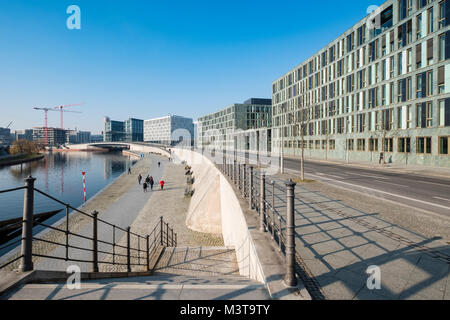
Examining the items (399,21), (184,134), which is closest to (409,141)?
(399,21)

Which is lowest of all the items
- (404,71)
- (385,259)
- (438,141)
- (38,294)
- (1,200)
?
(1,200)

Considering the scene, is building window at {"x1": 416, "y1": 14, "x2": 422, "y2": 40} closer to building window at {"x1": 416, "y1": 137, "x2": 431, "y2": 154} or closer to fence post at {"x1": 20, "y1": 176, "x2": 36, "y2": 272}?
building window at {"x1": 416, "y1": 137, "x2": 431, "y2": 154}

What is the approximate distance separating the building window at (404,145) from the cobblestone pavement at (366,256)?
26.0m

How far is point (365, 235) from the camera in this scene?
5805 millimetres

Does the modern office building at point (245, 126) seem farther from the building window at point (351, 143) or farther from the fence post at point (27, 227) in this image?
the fence post at point (27, 227)

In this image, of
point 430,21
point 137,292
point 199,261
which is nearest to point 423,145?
point 430,21

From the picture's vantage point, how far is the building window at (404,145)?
27.9m

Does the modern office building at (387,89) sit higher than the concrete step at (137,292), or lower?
higher

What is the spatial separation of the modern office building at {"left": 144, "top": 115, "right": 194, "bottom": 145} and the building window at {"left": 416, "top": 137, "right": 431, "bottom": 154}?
128724 mm

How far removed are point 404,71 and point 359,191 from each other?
86.0 ft

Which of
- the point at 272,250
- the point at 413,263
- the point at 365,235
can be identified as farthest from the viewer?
the point at 365,235

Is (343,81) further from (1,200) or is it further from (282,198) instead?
(1,200)

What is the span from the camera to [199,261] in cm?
855

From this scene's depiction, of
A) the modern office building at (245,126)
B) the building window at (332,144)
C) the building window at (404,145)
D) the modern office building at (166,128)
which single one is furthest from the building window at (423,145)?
the modern office building at (166,128)
